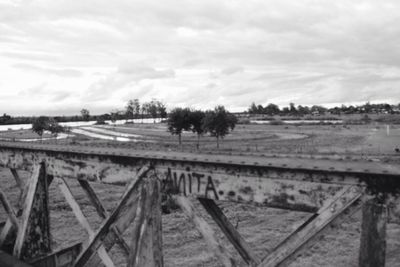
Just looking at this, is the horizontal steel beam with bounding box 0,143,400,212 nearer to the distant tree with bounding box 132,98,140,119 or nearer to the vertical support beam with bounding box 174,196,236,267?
the vertical support beam with bounding box 174,196,236,267

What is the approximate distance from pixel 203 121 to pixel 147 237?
43.9 meters

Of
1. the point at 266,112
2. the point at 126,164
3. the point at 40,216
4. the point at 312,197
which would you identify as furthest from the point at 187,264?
the point at 266,112

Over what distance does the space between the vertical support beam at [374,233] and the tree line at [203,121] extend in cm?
4156

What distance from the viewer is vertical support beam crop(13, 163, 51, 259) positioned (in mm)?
3621

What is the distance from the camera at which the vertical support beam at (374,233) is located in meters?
1.97

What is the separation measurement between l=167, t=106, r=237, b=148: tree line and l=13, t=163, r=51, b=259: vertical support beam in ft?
131

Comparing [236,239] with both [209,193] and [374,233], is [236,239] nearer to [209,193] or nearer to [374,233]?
[209,193]

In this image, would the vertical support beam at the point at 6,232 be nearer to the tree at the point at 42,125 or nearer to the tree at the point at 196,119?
the tree at the point at 196,119

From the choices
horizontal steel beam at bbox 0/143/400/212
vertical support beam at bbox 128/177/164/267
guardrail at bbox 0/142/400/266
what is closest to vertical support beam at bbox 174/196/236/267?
guardrail at bbox 0/142/400/266

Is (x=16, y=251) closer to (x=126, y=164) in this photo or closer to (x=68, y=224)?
(x=126, y=164)

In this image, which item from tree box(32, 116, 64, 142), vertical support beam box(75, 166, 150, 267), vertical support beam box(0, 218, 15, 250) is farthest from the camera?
tree box(32, 116, 64, 142)

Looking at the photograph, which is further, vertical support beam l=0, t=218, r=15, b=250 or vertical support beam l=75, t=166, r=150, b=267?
→ vertical support beam l=0, t=218, r=15, b=250

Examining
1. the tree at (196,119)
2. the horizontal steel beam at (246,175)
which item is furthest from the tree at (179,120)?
the horizontal steel beam at (246,175)

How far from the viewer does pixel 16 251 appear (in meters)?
3.63
